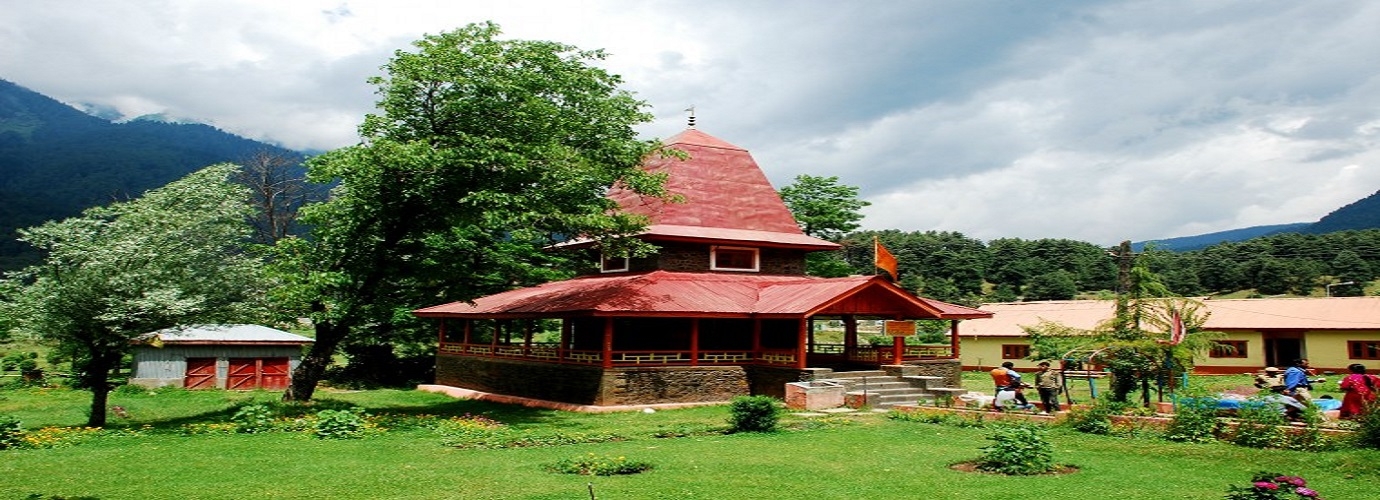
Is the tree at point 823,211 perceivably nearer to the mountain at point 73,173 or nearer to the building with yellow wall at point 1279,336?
the building with yellow wall at point 1279,336

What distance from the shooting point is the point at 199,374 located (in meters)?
32.9

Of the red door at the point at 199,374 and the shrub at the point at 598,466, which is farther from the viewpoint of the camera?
the red door at the point at 199,374

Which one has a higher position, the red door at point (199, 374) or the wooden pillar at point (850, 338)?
the wooden pillar at point (850, 338)

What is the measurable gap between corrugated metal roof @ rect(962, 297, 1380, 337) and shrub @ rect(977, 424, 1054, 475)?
66.3 ft

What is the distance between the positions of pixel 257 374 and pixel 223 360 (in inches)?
52.8

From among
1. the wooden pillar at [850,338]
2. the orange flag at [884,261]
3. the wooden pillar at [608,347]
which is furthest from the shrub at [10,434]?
the orange flag at [884,261]

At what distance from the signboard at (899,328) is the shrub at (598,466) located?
14.0 meters

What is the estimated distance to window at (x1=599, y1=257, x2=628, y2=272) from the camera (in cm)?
2834

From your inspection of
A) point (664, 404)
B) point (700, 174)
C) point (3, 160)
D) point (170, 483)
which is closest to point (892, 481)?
point (170, 483)

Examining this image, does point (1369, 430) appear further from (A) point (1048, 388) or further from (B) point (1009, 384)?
(B) point (1009, 384)

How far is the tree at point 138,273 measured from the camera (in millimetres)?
16078

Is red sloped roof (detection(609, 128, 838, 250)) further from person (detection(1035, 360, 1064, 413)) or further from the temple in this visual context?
person (detection(1035, 360, 1064, 413))

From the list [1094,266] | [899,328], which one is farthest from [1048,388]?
[1094,266]

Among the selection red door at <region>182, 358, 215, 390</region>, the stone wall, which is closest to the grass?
the stone wall
